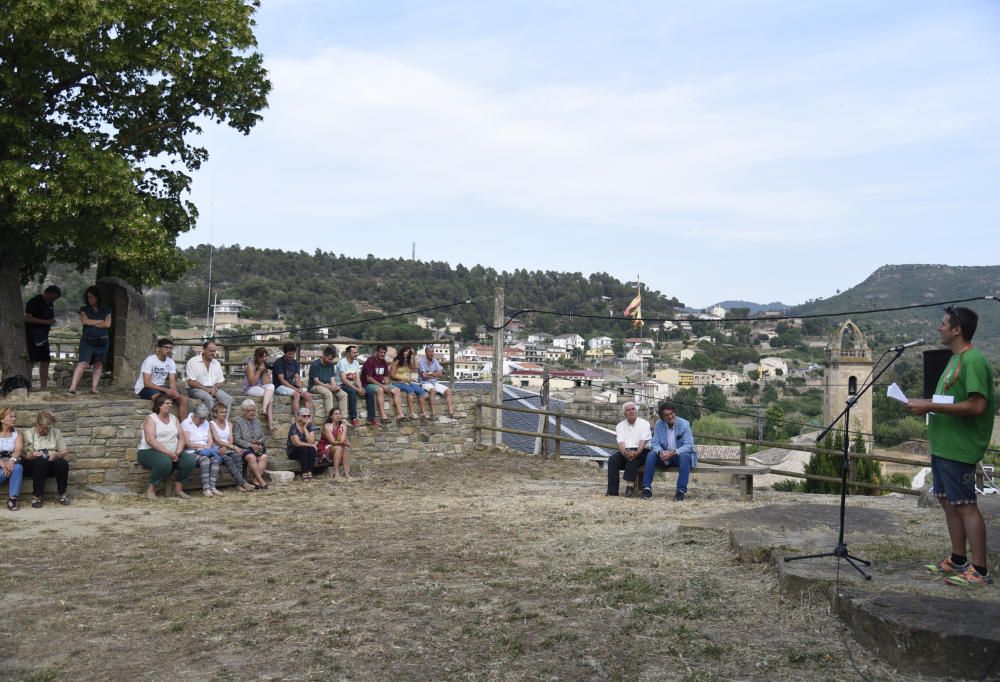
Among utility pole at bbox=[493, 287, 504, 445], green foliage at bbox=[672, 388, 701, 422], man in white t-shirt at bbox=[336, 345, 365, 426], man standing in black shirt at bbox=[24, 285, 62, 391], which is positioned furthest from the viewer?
green foliage at bbox=[672, 388, 701, 422]

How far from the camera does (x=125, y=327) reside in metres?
14.4

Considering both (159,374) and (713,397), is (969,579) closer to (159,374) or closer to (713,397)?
(159,374)

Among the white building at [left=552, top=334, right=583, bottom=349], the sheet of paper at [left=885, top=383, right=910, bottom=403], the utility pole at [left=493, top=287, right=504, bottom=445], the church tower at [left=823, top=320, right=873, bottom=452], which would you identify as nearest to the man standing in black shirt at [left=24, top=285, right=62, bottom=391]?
the utility pole at [left=493, top=287, right=504, bottom=445]

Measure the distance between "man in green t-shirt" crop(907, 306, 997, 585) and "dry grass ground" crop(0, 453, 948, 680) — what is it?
1.00 metres

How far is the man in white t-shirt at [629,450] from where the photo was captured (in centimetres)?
1147

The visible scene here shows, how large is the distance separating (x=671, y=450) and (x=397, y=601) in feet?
19.8

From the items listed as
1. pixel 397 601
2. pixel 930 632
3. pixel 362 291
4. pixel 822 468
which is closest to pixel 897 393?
pixel 930 632

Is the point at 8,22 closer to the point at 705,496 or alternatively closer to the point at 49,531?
the point at 49,531

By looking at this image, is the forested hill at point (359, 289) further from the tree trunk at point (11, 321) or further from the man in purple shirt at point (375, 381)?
the tree trunk at point (11, 321)

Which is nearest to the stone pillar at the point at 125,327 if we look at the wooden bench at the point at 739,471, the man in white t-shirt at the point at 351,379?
the man in white t-shirt at the point at 351,379

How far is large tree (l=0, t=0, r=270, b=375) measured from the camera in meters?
11.8

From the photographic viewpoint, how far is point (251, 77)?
14.2m

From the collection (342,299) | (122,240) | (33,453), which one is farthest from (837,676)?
(342,299)

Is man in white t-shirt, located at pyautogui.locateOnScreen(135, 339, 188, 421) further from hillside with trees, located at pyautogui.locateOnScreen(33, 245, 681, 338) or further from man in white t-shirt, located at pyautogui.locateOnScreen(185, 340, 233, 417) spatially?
hillside with trees, located at pyautogui.locateOnScreen(33, 245, 681, 338)
